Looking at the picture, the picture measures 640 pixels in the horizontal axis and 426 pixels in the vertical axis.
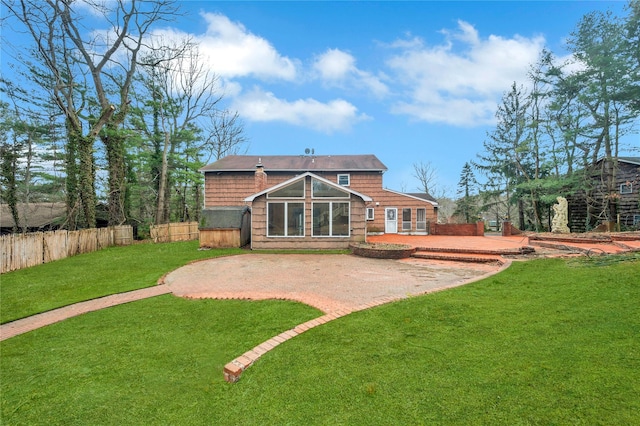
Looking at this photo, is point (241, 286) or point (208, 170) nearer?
point (241, 286)

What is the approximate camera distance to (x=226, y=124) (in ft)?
92.7

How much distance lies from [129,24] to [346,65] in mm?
13708

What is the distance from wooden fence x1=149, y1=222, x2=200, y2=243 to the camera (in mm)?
16420

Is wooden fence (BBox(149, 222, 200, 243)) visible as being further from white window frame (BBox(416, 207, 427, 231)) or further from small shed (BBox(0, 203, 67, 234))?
white window frame (BBox(416, 207, 427, 231))

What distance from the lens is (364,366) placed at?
118 inches

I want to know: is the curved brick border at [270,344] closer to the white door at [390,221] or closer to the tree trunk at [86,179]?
the white door at [390,221]

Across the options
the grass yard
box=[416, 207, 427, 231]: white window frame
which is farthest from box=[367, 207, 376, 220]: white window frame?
the grass yard

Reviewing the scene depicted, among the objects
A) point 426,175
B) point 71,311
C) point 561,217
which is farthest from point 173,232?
point 426,175

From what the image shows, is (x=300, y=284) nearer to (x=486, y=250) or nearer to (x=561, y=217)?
(x=486, y=250)

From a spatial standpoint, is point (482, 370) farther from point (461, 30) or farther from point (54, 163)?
point (54, 163)

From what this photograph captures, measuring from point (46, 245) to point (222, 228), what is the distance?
6.69 metres

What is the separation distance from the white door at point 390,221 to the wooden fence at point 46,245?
57.6 feet

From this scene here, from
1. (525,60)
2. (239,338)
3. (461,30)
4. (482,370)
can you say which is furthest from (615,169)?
(239,338)

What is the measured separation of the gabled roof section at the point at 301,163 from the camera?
20.0 meters
